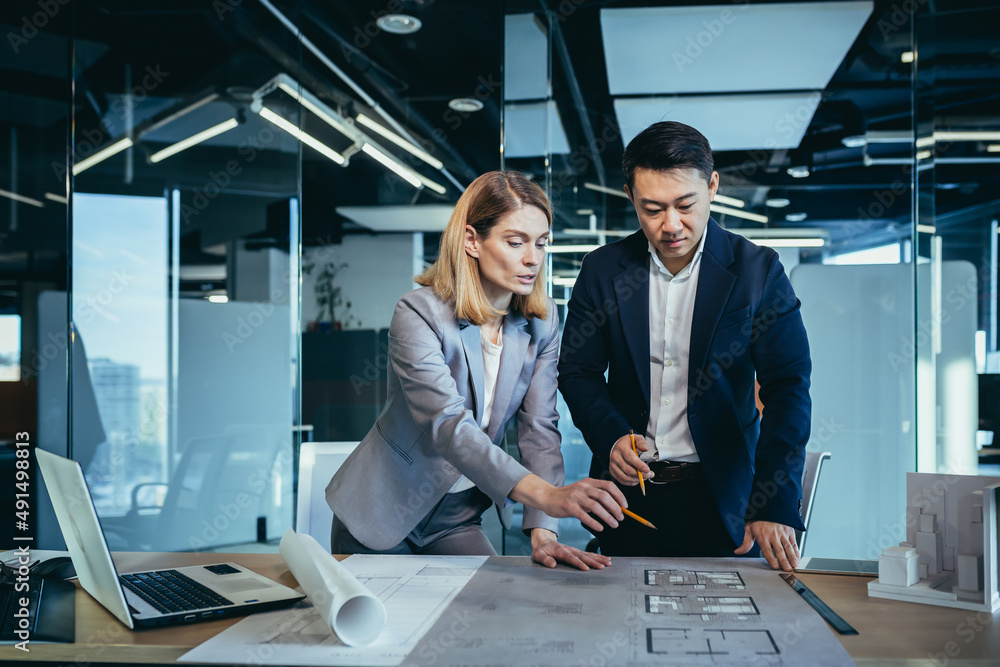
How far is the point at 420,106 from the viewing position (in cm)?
398

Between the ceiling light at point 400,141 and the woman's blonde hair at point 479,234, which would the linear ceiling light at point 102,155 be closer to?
the ceiling light at point 400,141

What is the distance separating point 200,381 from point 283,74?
1.65 metres

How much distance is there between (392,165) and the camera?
13.0 ft

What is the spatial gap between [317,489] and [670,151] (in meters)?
1.30

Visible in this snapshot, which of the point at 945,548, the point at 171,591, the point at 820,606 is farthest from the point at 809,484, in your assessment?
the point at 171,591

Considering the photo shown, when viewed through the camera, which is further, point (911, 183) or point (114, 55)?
point (114, 55)

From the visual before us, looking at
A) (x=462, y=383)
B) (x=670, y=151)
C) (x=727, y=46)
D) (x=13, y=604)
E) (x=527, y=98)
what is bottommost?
(x=13, y=604)

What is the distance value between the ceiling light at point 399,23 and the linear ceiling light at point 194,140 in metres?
0.93

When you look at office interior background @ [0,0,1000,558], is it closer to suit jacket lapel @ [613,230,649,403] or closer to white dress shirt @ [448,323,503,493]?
suit jacket lapel @ [613,230,649,403]

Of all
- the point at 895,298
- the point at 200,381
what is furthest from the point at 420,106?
the point at 895,298

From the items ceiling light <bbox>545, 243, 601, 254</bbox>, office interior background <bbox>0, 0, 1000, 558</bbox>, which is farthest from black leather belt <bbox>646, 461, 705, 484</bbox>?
ceiling light <bbox>545, 243, 601, 254</bbox>

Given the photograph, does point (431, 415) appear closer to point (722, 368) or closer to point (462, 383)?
point (462, 383)

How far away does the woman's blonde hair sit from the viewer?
5.87 ft

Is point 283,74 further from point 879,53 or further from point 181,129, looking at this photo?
point 879,53
